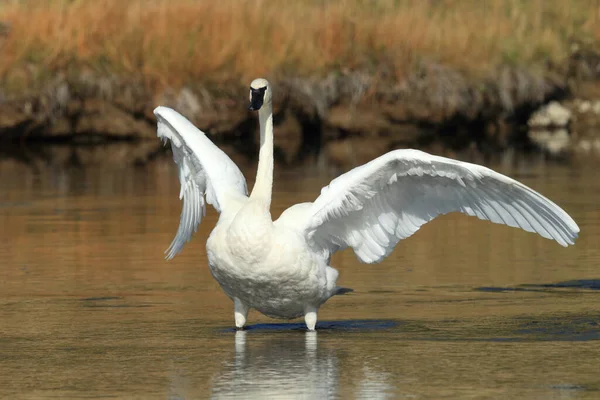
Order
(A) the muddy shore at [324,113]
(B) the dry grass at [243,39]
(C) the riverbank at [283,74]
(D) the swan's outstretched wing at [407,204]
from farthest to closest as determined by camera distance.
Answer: (B) the dry grass at [243,39], (C) the riverbank at [283,74], (A) the muddy shore at [324,113], (D) the swan's outstretched wing at [407,204]

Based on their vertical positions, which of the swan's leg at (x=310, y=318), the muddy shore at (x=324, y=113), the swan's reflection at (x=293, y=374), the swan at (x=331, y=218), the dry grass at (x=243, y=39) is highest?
the dry grass at (x=243, y=39)

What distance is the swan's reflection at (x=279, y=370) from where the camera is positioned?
774 centimetres

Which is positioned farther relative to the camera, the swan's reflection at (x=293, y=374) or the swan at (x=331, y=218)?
the swan at (x=331, y=218)

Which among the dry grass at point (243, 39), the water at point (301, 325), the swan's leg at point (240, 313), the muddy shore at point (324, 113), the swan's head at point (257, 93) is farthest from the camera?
the dry grass at point (243, 39)

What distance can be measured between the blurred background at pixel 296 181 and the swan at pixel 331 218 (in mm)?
314

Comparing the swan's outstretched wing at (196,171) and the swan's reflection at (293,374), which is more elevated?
the swan's outstretched wing at (196,171)

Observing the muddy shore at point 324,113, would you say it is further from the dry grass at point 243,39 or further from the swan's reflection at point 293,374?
the swan's reflection at point 293,374

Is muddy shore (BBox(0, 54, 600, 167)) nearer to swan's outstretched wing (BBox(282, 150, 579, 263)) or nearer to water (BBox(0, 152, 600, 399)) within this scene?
water (BBox(0, 152, 600, 399))

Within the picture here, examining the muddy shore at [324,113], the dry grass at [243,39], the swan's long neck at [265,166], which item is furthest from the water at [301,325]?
the dry grass at [243,39]

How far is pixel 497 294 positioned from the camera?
11.1 metres

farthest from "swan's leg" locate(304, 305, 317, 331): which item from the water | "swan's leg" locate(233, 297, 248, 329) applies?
"swan's leg" locate(233, 297, 248, 329)

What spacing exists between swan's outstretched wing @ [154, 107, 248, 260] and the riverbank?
46.5 ft

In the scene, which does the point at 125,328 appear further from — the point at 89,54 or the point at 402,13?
the point at 402,13

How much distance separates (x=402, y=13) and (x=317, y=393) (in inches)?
963
